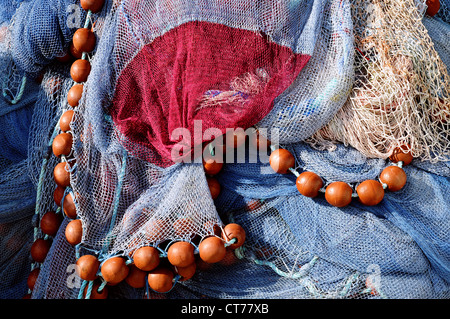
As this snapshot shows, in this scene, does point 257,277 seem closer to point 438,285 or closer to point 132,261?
point 132,261

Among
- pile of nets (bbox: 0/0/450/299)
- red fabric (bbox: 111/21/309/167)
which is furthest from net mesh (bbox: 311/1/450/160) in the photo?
red fabric (bbox: 111/21/309/167)

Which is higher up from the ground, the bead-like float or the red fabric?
the red fabric

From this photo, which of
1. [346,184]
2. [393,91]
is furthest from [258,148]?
[393,91]

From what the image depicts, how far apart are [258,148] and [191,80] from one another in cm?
32

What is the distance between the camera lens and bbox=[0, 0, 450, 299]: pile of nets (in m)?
1.55

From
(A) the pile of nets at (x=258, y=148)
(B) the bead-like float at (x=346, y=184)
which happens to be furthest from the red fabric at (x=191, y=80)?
(B) the bead-like float at (x=346, y=184)

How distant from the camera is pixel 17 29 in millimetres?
1860

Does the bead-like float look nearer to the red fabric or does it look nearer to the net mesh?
the net mesh

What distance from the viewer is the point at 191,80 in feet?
5.16

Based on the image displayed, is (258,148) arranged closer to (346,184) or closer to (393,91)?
(346,184)

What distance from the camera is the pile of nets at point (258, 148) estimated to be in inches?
61.2

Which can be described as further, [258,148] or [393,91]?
[258,148]

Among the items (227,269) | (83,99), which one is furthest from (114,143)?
(227,269)

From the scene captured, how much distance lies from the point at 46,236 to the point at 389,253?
1.19 meters
